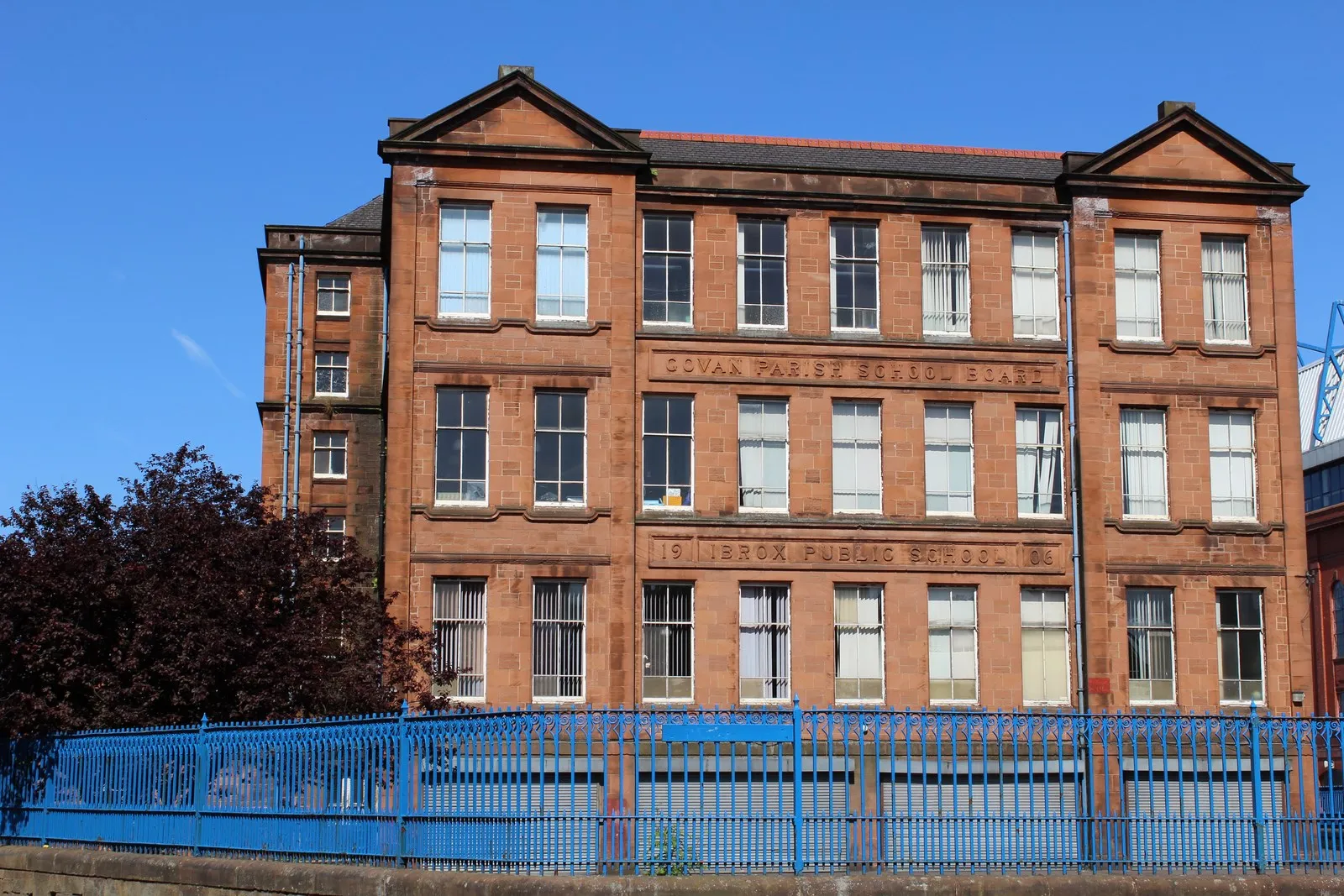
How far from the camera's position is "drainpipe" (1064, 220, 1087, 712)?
32250mm

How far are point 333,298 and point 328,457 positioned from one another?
→ 15.5 feet

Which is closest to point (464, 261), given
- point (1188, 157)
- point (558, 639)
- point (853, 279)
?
point (558, 639)

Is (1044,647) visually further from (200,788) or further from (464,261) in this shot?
(200,788)

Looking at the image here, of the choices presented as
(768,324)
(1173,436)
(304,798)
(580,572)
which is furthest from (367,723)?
(1173,436)

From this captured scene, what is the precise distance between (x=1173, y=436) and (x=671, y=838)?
19.8 metres

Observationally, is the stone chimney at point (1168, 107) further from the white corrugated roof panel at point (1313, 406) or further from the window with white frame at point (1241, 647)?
the white corrugated roof panel at point (1313, 406)

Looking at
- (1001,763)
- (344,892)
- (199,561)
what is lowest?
(344,892)

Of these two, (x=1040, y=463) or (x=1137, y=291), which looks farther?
(x=1137, y=291)

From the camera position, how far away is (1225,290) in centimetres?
3406

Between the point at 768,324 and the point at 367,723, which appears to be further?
the point at 768,324

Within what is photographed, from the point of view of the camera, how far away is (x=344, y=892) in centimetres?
1725

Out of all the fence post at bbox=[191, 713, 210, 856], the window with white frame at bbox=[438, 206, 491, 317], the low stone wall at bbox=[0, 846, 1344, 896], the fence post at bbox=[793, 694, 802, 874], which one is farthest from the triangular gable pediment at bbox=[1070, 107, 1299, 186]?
the fence post at bbox=[191, 713, 210, 856]

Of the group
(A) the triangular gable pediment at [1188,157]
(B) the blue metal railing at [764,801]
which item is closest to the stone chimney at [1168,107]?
(A) the triangular gable pediment at [1188,157]

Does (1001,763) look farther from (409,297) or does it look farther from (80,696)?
(409,297)
